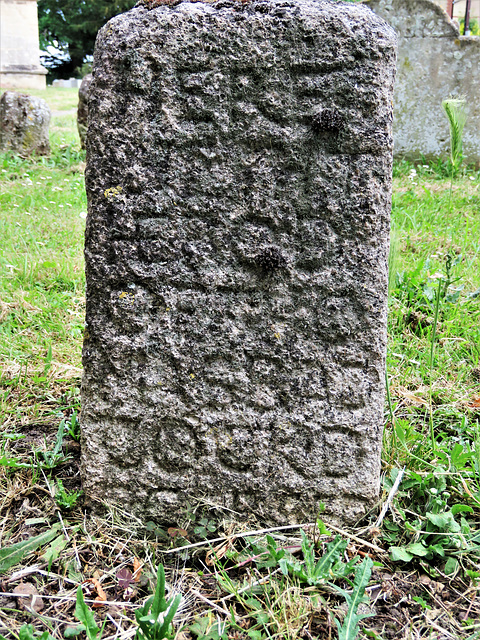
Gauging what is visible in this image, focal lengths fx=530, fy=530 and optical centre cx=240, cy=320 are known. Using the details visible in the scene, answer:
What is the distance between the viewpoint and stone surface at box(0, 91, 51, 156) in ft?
20.0

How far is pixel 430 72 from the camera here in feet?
16.1

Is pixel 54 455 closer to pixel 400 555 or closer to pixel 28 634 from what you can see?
pixel 28 634

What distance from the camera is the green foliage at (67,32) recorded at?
22.9 metres

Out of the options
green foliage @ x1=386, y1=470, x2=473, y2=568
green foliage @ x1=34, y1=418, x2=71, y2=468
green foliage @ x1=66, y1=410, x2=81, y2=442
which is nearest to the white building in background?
green foliage @ x1=66, y1=410, x2=81, y2=442

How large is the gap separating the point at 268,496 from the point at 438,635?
503 millimetres

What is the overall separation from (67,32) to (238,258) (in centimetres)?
2695

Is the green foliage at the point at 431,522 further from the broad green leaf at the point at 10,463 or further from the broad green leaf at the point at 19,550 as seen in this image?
the broad green leaf at the point at 10,463

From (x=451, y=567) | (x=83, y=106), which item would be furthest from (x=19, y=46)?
(x=451, y=567)

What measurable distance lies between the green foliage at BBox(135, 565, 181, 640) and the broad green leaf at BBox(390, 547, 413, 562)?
1.85 feet

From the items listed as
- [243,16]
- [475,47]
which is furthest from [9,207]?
[475,47]

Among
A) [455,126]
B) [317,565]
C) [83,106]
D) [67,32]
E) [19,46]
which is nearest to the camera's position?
[317,565]

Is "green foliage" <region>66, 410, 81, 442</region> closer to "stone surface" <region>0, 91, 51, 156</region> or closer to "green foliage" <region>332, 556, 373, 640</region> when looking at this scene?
"green foliage" <region>332, 556, 373, 640</region>

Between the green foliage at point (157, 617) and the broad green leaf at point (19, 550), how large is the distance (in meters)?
0.36

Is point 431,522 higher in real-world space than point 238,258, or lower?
lower
